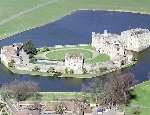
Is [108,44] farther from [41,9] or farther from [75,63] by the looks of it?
[41,9]

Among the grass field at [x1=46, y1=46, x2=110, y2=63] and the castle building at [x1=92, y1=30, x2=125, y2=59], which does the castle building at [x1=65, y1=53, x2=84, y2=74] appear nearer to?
the grass field at [x1=46, y1=46, x2=110, y2=63]

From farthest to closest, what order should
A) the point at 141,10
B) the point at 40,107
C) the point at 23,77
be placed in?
the point at 141,10, the point at 23,77, the point at 40,107

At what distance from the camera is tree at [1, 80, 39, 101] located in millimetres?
83250

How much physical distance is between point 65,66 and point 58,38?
51.2 feet

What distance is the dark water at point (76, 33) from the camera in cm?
9331

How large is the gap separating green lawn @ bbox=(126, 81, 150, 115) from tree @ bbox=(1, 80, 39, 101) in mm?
11099

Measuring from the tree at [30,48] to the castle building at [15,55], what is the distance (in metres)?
0.58

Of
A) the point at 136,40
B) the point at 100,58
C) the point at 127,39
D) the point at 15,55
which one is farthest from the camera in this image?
the point at 127,39

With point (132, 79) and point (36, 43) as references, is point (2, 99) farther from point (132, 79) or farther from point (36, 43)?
point (36, 43)

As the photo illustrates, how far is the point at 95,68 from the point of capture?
3802 inches

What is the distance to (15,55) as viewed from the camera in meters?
99.5

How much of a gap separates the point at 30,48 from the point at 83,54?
7.11 metres

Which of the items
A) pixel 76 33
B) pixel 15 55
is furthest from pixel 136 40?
pixel 15 55

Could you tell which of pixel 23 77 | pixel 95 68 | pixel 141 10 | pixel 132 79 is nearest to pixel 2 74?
pixel 23 77
